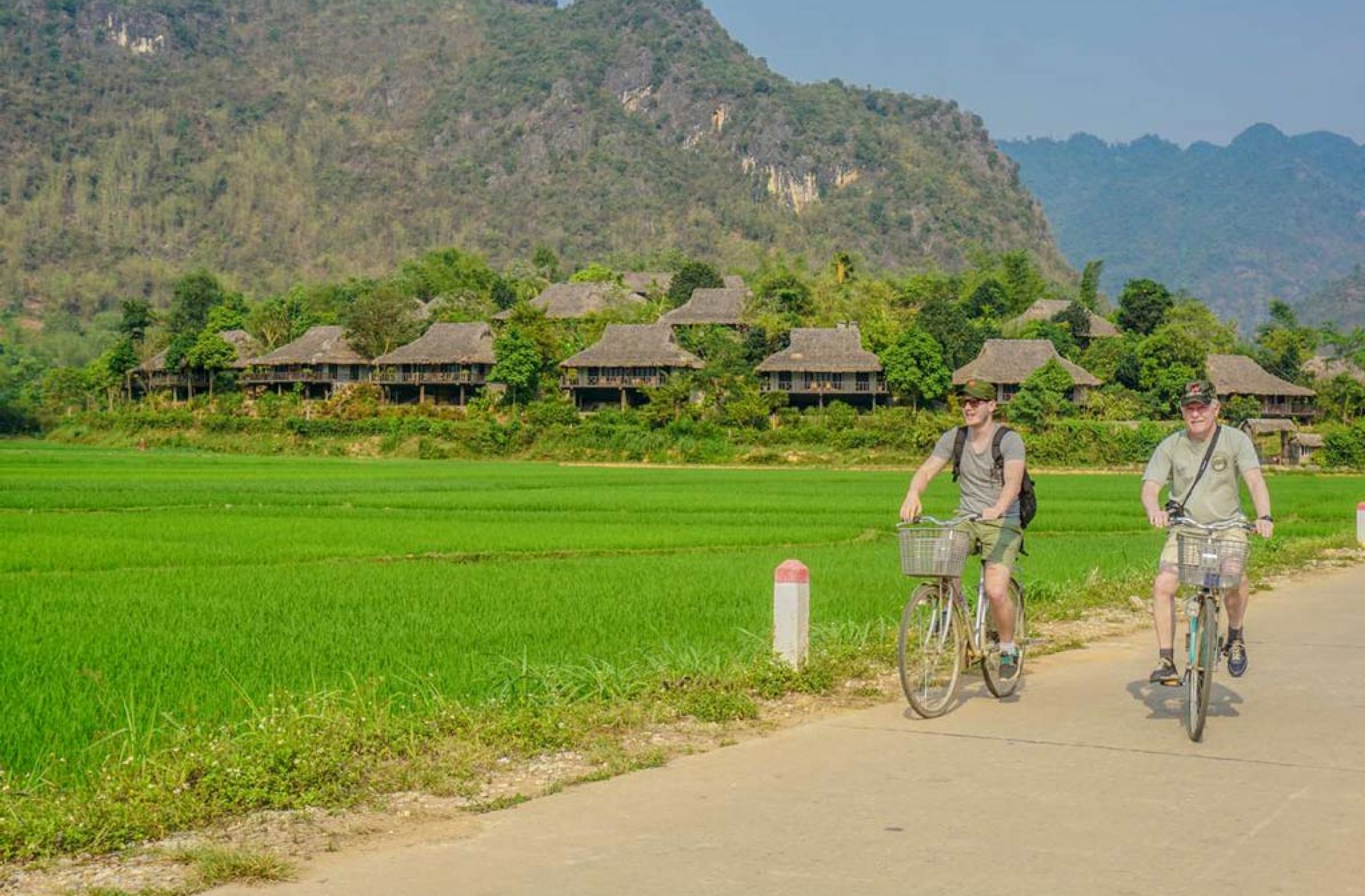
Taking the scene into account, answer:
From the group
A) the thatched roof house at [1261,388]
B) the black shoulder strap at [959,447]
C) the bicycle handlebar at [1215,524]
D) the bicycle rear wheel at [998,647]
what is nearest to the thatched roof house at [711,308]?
the thatched roof house at [1261,388]

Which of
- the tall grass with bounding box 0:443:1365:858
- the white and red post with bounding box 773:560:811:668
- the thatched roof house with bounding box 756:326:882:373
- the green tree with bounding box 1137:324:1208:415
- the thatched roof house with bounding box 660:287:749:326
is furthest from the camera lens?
the thatched roof house with bounding box 660:287:749:326

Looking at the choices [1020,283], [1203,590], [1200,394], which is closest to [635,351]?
[1020,283]

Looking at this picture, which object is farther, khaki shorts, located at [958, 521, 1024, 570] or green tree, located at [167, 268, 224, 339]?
green tree, located at [167, 268, 224, 339]

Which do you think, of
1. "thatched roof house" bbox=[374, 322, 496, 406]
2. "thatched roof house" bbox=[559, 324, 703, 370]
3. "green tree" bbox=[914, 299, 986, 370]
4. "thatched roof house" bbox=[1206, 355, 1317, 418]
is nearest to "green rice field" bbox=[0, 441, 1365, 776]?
"thatched roof house" bbox=[559, 324, 703, 370]

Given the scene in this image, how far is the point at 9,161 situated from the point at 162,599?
206m

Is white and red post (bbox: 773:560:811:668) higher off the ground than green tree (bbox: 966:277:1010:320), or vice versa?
green tree (bbox: 966:277:1010:320)

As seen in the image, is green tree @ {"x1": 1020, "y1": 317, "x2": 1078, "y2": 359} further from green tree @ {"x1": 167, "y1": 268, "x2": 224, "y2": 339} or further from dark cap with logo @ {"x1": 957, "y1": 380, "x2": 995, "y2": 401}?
dark cap with logo @ {"x1": 957, "y1": 380, "x2": 995, "y2": 401}

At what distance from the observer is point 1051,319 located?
88875mm

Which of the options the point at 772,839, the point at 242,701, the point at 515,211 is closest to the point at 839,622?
the point at 242,701

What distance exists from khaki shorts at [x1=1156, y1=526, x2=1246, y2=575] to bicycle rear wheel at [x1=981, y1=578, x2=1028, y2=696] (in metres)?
0.93

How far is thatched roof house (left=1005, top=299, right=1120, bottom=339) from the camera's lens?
8519 centimetres

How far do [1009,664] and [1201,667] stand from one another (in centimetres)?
135

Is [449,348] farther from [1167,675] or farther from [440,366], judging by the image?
[1167,675]

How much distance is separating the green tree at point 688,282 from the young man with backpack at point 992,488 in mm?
85221
